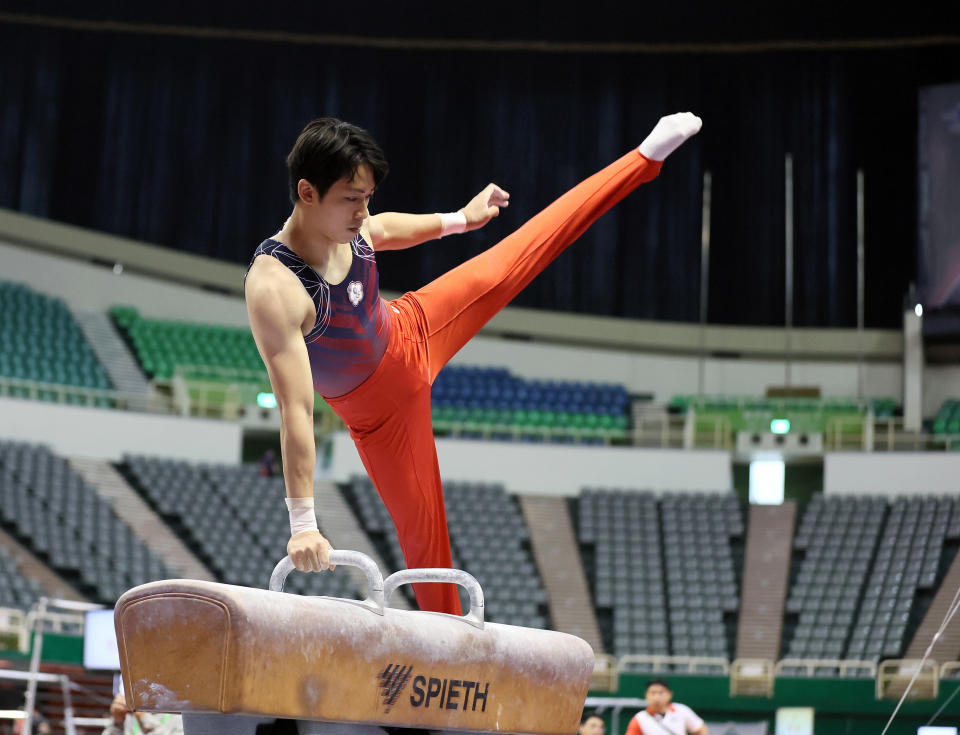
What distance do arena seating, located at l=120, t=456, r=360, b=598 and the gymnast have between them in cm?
1092

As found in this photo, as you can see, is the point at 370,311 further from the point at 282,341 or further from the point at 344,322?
the point at 282,341

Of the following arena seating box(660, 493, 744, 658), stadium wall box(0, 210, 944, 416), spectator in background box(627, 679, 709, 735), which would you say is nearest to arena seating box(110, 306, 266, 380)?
stadium wall box(0, 210, 944, 416)

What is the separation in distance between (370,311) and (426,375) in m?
0.29

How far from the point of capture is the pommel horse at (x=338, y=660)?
2266 mm

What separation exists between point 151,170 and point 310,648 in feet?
61.6

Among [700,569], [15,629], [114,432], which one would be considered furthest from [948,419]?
[15,629]

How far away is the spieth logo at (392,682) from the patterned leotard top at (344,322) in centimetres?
87

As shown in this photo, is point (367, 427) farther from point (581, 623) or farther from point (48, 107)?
point (48, 107)

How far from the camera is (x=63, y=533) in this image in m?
13.8

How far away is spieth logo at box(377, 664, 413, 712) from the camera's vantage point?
2.55 metres

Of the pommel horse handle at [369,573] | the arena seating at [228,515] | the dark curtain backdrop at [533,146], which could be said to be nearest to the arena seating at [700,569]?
the arena seating at [228,515]

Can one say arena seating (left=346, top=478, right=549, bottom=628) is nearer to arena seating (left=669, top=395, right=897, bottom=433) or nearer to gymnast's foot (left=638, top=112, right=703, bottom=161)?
arena seating (left=669, top=395, right=897, bottom=433)

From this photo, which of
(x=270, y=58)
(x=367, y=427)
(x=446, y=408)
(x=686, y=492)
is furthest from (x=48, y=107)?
(x=367, y=427)

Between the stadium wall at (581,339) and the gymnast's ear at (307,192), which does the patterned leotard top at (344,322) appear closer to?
the gymnast's ear at (307,192)
